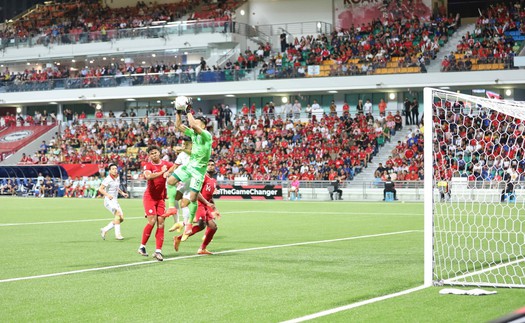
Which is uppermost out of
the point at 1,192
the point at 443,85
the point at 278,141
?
the point at 443,85

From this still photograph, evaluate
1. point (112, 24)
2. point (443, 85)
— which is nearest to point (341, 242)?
point (443, 85)

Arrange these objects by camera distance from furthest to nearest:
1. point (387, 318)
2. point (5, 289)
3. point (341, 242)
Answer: point (341, 242), point (5, 289), point (387, 318)

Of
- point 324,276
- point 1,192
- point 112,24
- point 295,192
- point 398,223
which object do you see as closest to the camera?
point 324,276

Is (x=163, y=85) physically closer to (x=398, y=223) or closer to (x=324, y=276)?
(x=398, y=223)

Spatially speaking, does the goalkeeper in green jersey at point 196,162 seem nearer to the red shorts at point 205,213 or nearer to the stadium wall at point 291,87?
the red shorts at point 205,213

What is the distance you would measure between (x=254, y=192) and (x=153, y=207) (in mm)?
31164

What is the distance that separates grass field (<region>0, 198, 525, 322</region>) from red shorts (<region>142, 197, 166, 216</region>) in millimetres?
873

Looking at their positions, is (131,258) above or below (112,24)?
below

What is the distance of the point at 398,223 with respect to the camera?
2323cm

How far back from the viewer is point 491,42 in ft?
158

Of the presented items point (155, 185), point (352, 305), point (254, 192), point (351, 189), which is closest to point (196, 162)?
point (155, 185)

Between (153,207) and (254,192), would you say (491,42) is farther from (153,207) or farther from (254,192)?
(153,207)

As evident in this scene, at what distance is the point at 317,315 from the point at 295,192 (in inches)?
1435

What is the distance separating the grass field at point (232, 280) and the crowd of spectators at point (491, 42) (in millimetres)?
29364
